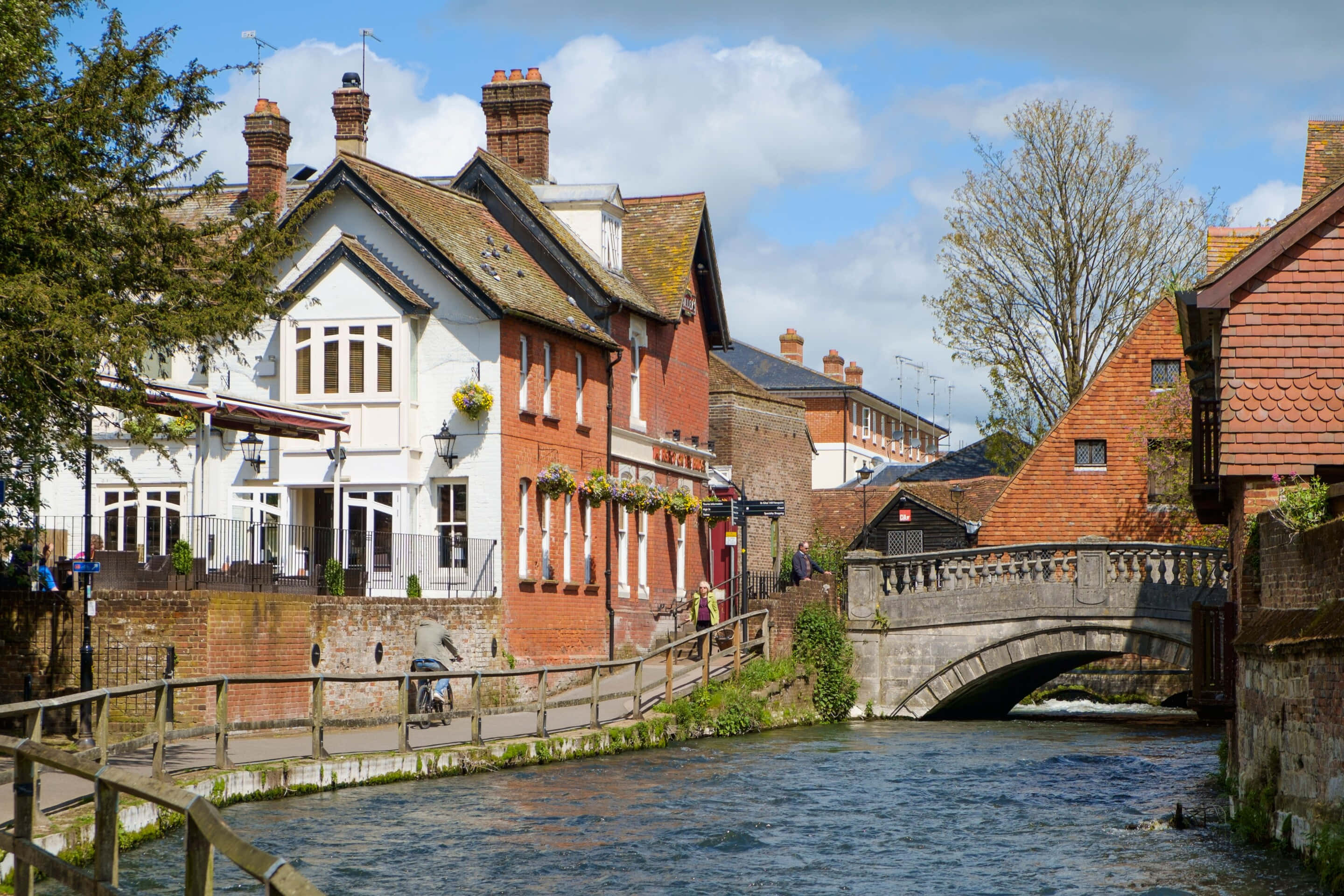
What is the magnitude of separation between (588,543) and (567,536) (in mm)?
1046

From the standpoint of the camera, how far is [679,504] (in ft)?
125

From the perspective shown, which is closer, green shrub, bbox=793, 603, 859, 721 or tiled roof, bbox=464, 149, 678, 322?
green shrub, bbox=793, 603, 859, 721

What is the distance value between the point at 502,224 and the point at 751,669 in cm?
1129

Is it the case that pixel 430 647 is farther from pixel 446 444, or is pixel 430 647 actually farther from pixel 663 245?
pixel 663 245

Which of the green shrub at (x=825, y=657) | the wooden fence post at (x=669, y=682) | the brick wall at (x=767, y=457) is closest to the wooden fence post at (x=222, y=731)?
the wooden fence post at (x=669, y=682)

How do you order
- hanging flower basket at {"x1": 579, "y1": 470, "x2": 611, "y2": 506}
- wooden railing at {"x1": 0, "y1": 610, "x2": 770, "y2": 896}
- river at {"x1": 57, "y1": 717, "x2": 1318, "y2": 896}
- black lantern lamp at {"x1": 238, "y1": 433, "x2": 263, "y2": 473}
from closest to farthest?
wooden railing at {"x1": 0, "y1": 610, "x2": 770, "y2": 896}
river at {"x1": 57, "y1": 717, "x2": 1318, "y2": 896}
black lantern lamp at {"x1": 238, "y1": 433, "x2": 263, "y2": 473}
hanging flower basket at {"x1": 579, "y1": 470, "x2": 611, "y2": 506}

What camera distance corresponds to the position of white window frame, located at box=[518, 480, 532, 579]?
31.2 m

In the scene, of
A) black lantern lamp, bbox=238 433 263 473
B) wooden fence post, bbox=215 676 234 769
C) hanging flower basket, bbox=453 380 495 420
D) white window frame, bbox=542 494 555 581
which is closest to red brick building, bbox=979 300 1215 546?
white window frame, bbox=542 494 555 581

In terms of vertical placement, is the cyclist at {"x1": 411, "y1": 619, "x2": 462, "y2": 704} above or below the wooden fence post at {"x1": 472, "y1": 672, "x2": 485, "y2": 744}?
above

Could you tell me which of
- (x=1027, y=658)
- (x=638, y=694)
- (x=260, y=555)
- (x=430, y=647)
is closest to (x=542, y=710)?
(x=430, y=647)

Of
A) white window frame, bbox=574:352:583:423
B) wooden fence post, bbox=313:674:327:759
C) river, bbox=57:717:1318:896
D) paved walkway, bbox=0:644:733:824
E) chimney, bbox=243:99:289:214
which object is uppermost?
chimney, bbox=243:99:289:214

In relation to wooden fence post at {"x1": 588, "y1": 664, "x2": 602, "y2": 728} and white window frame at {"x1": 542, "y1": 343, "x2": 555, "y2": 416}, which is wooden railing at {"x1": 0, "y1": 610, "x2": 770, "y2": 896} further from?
white window frame at {"x1": 542, "y1": 343, "x2": 555, "y2": 416}

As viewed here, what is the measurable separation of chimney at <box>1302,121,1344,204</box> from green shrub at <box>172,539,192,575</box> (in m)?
15.4

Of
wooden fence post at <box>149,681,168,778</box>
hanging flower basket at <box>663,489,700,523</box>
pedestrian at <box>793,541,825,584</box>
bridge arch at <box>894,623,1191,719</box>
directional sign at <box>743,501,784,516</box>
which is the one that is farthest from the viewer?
hanging flower basket at <box>663,489,700,523</box>
